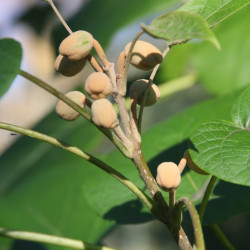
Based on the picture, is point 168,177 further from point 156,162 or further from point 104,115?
point 156,162

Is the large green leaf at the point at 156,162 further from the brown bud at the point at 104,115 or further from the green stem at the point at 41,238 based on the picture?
the brown bud at the point at 104,115

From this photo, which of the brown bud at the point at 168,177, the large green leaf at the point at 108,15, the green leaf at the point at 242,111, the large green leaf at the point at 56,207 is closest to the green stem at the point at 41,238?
the brown bud at the point at 168,177

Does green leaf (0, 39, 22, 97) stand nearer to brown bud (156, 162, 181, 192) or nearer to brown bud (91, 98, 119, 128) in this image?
brown bud (91, 98, 119, 128)

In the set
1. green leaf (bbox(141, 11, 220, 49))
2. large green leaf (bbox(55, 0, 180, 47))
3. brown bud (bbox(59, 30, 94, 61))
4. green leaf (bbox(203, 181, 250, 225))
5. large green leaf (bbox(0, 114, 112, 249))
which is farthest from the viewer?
large green leaf (bbox(55, 0, 180, 47))

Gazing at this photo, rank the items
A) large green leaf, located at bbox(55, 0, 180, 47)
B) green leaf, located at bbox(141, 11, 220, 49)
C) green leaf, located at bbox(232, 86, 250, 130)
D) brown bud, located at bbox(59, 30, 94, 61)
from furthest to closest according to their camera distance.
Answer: large green leaf, located at bbox(55, 0, 180, 47)
green leaf, located at bbox(232, 86, 250, 130)
brown bud, located at bbox(59, 30, 94, 61)
green leaf, located at bbox(141, 11, 220, 49)

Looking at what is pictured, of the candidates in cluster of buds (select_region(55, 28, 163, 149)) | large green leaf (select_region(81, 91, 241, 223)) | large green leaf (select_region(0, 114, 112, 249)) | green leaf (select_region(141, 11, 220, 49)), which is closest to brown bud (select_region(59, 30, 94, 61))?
cluster of buds (select_region(55, 28, 163, 149))

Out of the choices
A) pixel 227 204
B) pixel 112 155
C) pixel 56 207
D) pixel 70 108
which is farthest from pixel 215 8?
pixel 56 207

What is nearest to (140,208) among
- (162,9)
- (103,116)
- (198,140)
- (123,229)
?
(198,140)
